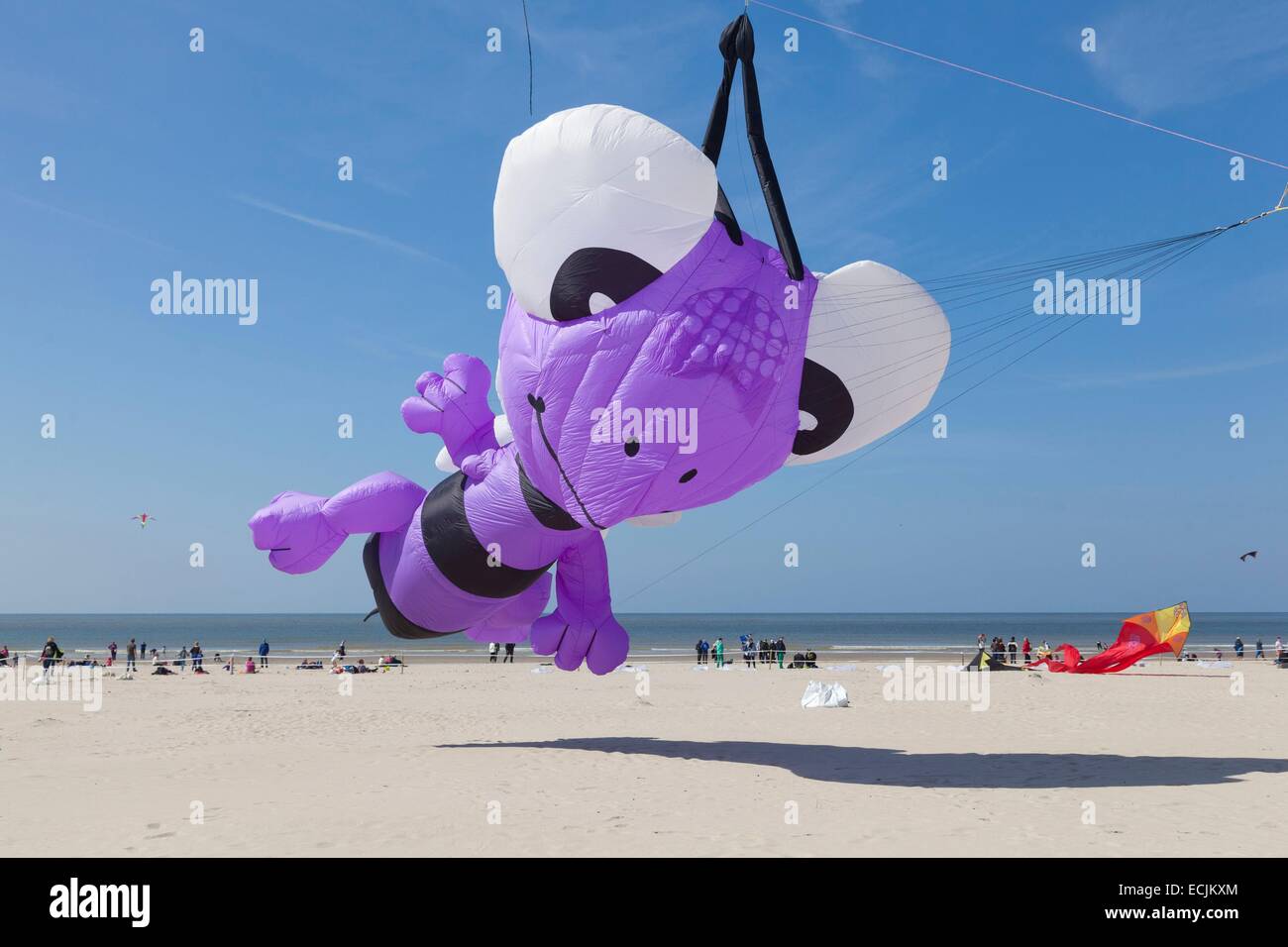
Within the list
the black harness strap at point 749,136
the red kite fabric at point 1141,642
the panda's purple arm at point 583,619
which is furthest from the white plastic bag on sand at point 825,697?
the black harness strap at point 749,136

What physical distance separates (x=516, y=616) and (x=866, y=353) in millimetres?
5395

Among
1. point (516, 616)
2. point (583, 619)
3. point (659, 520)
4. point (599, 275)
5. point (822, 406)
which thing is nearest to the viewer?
point (599, 275)

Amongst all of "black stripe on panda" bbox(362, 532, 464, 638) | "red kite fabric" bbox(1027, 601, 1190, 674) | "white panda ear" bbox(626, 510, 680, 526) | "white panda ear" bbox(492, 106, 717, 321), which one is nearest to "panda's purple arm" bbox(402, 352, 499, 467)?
"black stripe on panda" bbox(362, 532, 464, 638)

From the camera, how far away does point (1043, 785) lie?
30.7 feet

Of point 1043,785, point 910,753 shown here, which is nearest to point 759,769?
point 910,753

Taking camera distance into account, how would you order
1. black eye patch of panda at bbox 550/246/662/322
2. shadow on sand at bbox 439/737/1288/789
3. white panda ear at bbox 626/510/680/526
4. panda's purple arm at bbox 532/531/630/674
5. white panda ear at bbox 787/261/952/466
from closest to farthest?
black eye patch of panda at bbox 550/246/662/322
white panda ear at bbox 787/261/952/466
shadow on sand at bbox 439/737/1288/789
white panda ear at bbox 626/510/680/526
panda's purple arm at bbox 532/531/630/674

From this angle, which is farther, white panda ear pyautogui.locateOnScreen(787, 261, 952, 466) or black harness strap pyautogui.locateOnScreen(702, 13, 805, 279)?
white panda ear pyautogui.locateOnScreen(787, 261, 952, 466)

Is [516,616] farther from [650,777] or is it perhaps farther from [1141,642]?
[1141,642]

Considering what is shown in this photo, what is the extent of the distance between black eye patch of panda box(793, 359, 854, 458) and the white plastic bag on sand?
31.5 ft

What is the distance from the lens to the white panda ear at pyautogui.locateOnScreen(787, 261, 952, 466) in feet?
26.7

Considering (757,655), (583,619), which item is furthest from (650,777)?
(757,655)

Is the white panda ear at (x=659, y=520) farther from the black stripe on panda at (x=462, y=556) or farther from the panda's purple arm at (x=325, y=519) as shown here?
the panda's purple arm at (x=325, y=519)

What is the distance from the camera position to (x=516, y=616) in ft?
37.0

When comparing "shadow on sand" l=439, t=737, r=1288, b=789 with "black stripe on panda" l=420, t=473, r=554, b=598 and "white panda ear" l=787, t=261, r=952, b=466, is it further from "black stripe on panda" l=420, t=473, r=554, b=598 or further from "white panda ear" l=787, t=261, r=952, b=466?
"white panda ear" l=787, t=261, r=952, b=466
